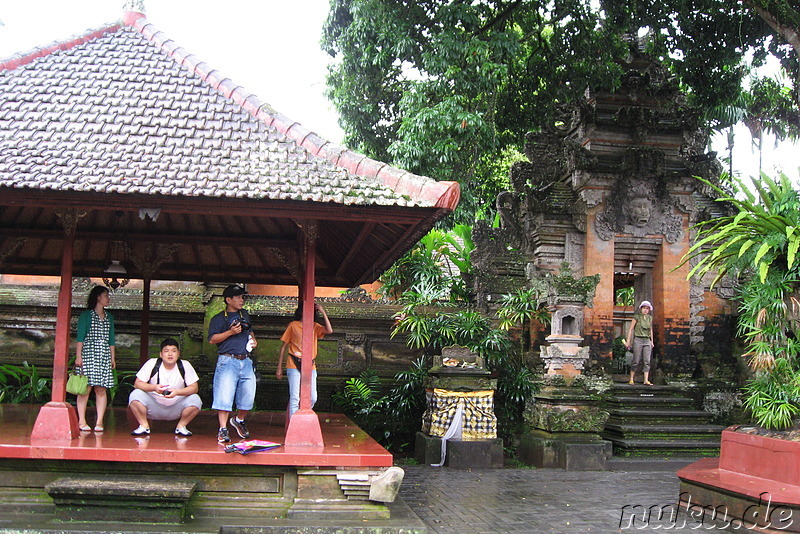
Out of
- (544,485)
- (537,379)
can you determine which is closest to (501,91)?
(537,379)

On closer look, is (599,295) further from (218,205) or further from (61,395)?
(61,395)

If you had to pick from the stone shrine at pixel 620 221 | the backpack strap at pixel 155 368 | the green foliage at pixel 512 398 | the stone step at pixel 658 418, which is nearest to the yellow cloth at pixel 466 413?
the green foliage at pixel 512 398

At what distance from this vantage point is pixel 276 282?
38.2 ft

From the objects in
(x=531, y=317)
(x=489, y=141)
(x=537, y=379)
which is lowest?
(x=537, y=379)

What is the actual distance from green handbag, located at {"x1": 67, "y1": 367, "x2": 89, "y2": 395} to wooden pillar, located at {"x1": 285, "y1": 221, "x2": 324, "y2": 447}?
2329 mm

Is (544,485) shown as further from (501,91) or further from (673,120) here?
(501,91)

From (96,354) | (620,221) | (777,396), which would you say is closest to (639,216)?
(620,221)

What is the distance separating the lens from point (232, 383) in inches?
300

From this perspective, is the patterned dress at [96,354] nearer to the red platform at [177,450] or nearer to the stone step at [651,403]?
the red platform at [177,450]

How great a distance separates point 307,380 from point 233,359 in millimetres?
900

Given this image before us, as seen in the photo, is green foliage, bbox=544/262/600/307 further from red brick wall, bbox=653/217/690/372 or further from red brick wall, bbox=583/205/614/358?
red brick wall, bbox=653/217/690/372

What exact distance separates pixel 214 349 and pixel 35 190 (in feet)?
21.1

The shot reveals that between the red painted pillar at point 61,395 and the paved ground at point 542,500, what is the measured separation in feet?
11.8

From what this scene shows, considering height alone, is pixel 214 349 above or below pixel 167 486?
above
